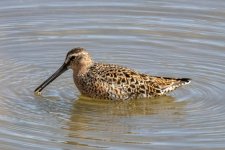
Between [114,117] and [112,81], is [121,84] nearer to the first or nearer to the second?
[112,81]

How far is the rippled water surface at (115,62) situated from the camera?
1094 cm

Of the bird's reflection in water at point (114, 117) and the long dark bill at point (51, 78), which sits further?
the long dark bill at point (51, 78)

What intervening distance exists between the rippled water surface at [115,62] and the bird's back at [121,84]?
132 millimetres

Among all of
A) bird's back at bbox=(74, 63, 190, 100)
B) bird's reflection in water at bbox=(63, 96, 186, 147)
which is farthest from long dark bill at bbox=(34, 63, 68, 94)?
bird's reflection in water at bbox=(63, 96, 186, 147)

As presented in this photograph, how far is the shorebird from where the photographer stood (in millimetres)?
12594

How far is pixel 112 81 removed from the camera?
12586 mm

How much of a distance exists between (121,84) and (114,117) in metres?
0.93

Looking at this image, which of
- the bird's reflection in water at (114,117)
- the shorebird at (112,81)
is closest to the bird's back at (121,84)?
Result: the shorebird at (112,81)

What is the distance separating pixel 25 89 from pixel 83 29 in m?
2.87

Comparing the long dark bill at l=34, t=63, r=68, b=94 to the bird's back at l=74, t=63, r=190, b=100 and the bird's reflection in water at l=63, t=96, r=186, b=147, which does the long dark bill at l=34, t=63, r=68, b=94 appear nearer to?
the bird's back at l=74, t=63, r=190, b=100

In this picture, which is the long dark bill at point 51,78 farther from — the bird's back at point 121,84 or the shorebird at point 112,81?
the bird's back at point 121,84

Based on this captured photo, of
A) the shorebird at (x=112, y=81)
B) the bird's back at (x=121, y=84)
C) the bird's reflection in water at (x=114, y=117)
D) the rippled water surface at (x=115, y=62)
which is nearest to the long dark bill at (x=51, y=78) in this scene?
the shorebird at (x=112, y=81)

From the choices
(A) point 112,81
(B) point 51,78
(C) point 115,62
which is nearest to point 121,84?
(A) point 112,81

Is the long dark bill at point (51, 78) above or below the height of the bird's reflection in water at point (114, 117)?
above
